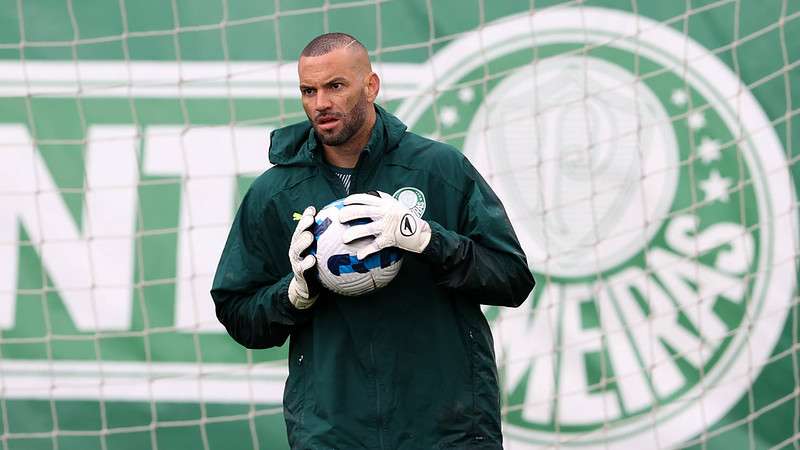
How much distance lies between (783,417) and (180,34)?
2.47m

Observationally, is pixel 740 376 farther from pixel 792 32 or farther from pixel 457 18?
pixel 457 18

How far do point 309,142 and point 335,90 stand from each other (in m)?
0.13

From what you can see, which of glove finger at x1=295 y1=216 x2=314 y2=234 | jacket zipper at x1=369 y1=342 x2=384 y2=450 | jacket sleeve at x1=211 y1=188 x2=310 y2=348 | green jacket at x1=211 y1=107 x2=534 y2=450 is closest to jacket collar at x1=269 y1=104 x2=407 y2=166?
green jacket at x1=211 y1=107 x2=534 y2=450

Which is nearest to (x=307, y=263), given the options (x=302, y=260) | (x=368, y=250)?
(x=302, y=260)

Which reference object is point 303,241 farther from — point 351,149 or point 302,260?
point 351,149

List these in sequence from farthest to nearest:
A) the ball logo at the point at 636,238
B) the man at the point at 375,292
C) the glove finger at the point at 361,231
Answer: the ball logo at the point at 636,238 → the man at the point at 375,292 → the glove finger at the point at 361,231

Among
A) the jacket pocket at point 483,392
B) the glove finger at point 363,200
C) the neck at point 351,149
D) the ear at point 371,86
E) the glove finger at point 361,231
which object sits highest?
the ear at point 371,86

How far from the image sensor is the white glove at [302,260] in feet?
8.09

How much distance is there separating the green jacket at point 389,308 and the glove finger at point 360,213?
124mm

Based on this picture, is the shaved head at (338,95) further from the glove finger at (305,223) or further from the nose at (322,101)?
the glove finger at (305,223)

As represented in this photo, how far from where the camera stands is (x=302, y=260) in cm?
248

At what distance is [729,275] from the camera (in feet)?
14.2

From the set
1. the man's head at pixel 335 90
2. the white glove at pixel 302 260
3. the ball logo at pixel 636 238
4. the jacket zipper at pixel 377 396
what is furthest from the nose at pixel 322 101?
the ball logo at pixel 636 238

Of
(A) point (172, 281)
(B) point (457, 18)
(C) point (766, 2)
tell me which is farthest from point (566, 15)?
(A) point (172, 281)
